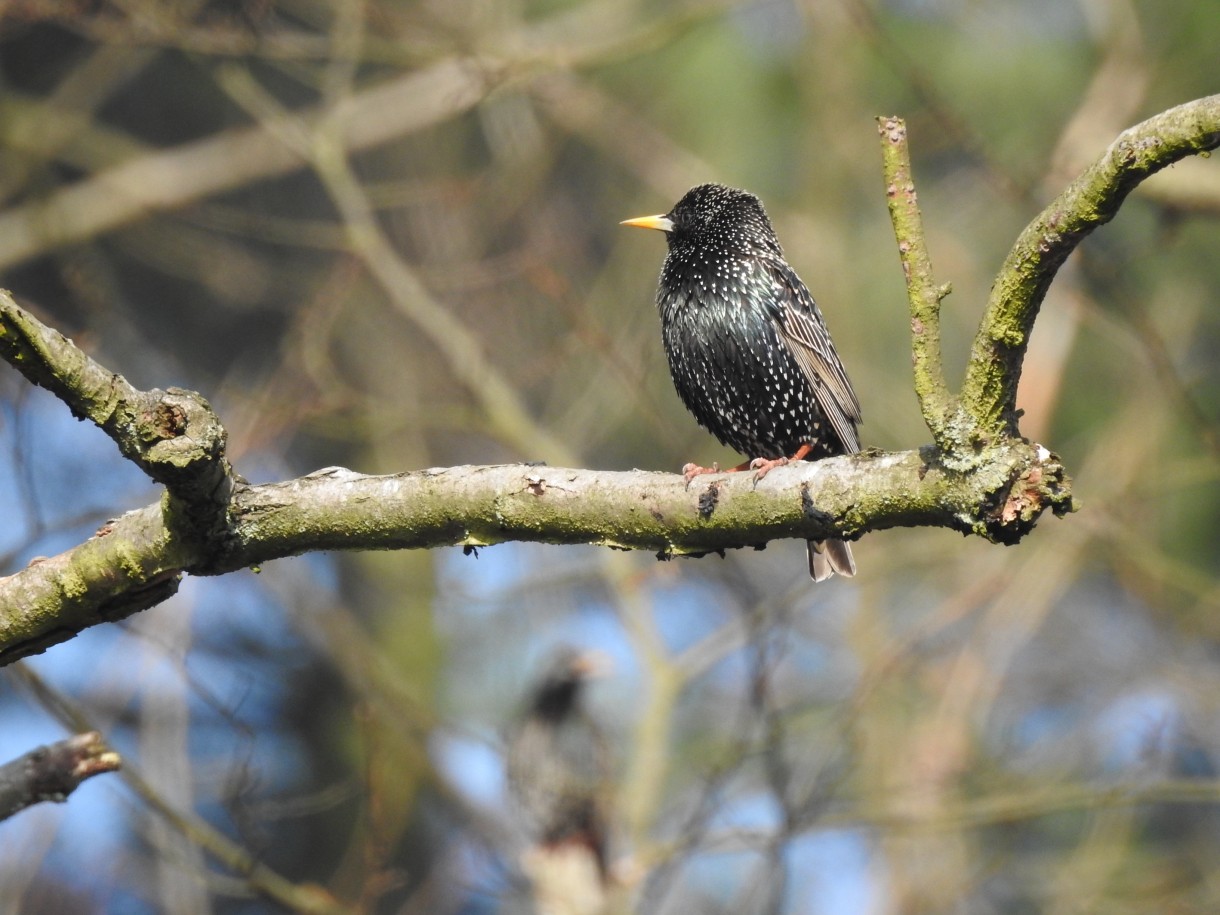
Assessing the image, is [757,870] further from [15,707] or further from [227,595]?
[15,707]

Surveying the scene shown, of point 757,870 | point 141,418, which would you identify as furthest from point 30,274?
point 141,418

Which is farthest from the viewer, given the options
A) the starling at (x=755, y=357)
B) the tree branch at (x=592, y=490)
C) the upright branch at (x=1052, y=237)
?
the starling at (x=755, y=357)

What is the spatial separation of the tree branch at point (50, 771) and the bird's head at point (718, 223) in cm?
314

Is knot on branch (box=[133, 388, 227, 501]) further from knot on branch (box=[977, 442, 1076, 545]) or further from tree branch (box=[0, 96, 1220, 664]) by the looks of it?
knot on branch (box=[977, 442, 1076, 545])

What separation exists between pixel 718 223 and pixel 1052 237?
130 inches

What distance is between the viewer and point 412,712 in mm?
6234

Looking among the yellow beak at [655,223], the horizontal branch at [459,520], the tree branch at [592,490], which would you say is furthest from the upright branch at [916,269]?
the yellow beak at [655,223]

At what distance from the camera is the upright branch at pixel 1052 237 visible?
91.7 inches

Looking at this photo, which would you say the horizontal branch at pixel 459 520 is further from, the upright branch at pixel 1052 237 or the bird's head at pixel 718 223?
the bird's head at pixel 718 223

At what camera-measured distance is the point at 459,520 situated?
307 centimetres

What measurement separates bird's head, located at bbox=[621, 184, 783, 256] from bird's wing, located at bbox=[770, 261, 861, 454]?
21 centimetres

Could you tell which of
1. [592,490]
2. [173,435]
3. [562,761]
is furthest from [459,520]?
[562,761]

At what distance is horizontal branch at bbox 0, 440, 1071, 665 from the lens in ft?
9.34

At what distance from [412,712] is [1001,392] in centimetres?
414
